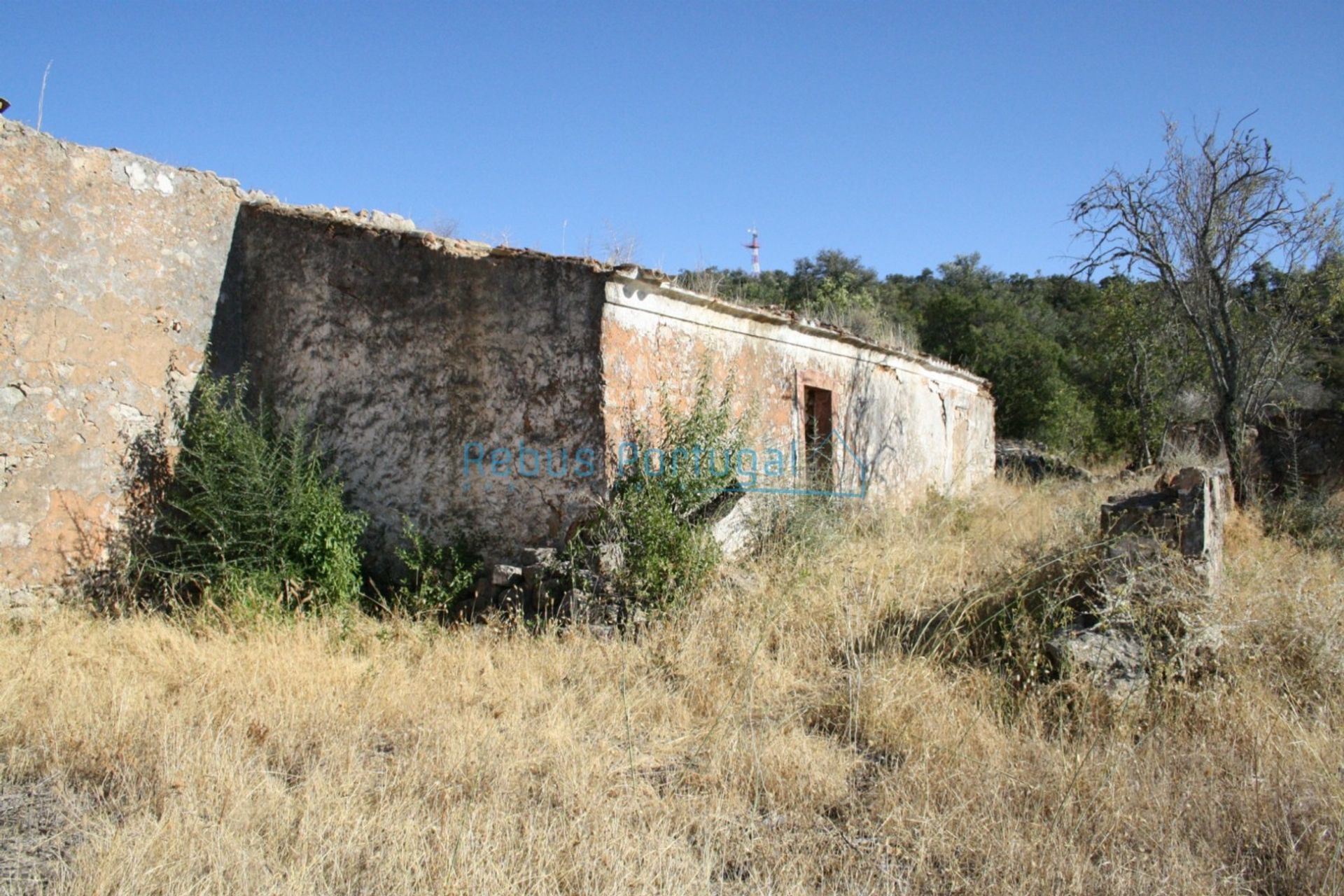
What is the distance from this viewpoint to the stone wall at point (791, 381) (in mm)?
6539

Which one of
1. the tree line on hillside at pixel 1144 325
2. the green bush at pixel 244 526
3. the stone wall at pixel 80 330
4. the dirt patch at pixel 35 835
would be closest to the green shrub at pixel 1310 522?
the tree line on hillside at pixel 1144 325

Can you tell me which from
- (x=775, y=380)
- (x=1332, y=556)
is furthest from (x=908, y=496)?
(x=1332, y=556)

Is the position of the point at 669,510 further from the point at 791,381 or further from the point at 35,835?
the point at 35,835

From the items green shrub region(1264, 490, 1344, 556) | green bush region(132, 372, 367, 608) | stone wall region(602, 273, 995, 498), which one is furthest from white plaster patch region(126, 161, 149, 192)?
green shrub region(1264, 490, 1344, 556)

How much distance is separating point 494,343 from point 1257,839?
17.1 feet

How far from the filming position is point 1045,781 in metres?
3.71

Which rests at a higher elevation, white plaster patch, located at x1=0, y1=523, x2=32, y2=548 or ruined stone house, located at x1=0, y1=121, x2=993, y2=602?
ruined stone house, located at x1=0, y1=121, x2=993, y2=602

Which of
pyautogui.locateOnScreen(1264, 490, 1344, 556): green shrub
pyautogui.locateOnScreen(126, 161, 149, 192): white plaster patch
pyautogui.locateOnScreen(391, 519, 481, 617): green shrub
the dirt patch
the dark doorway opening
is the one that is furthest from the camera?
the dark doorway opening

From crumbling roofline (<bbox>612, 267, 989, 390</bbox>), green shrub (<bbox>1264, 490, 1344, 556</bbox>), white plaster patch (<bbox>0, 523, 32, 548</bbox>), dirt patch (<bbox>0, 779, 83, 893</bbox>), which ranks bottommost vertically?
dirt patch (<bbox>0, 779, 83, 893</bbox>)

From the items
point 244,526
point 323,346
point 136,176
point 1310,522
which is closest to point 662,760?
point 244,526

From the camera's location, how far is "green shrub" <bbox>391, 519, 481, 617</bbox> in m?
6.28

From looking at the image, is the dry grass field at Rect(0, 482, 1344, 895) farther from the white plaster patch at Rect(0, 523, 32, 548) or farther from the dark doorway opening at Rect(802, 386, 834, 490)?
the dark doorway opening at Rect(802, 386, 834, 490)

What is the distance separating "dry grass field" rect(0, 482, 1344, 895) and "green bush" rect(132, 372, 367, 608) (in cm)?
46

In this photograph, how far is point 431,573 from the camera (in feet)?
20.9
